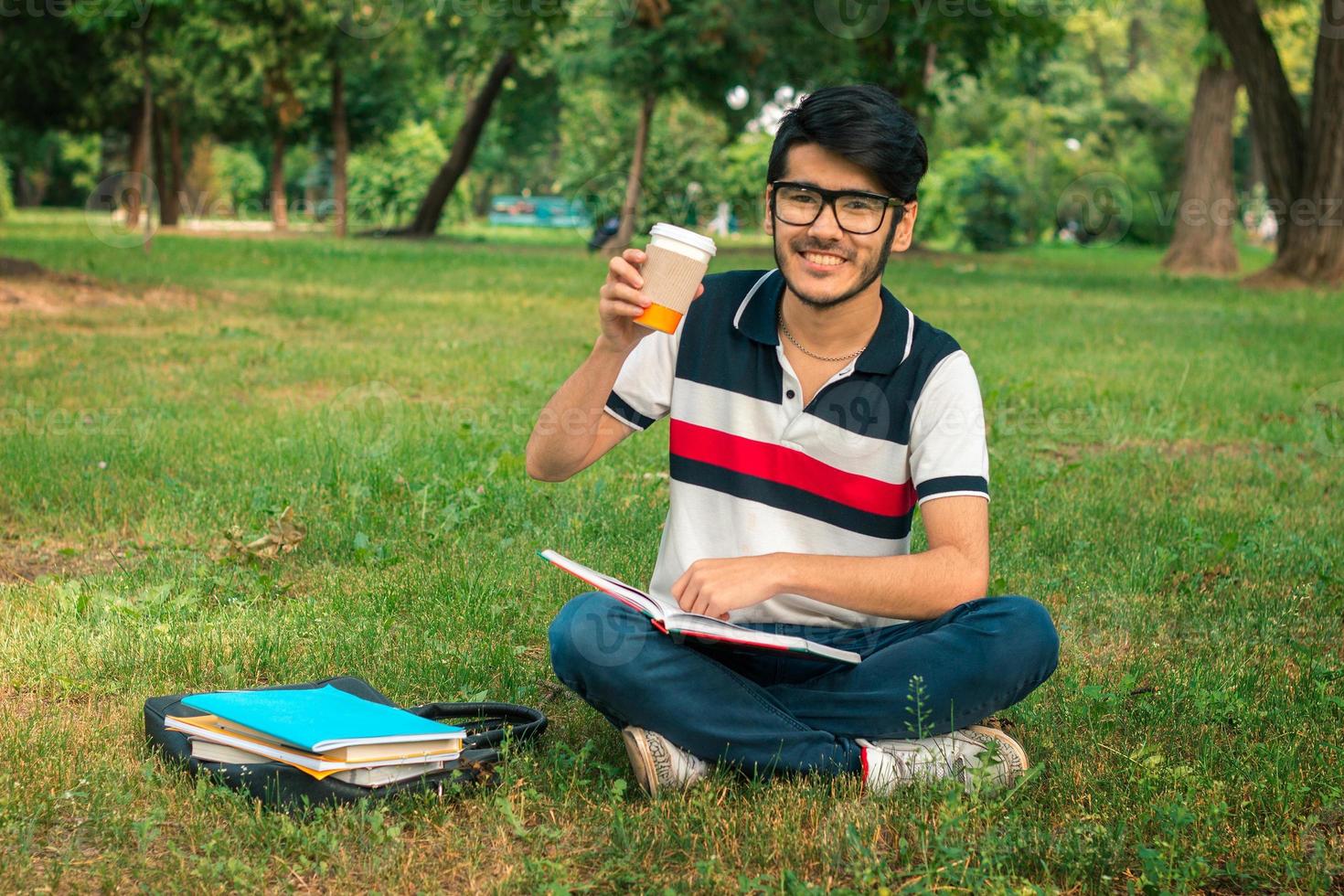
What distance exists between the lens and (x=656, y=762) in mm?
3344

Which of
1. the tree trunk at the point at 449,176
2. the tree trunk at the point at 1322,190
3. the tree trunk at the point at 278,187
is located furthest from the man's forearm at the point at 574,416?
the tree trunk at the point at 278,187

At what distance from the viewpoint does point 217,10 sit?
23.1 m

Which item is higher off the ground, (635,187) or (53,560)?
(635,187)

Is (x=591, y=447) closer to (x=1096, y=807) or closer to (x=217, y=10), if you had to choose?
(x=1096, y=807)

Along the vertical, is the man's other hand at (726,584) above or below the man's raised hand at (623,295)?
below

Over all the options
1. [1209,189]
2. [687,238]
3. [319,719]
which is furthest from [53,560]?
[1209,189]

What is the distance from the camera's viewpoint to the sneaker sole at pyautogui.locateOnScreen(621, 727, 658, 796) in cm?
333

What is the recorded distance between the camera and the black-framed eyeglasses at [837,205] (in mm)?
3352

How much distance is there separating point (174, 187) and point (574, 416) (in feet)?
124

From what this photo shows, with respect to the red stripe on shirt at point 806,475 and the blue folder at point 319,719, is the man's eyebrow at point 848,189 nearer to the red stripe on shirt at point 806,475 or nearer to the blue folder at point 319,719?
the red stripe on shirt at point 806,475

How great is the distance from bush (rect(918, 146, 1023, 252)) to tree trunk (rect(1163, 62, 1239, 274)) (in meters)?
9.52

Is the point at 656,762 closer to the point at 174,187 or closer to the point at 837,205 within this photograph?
the point at 837,205

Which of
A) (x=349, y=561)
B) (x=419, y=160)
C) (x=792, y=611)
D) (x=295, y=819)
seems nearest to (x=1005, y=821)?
(x=792, y=611)

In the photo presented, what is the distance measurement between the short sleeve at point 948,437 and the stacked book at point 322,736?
124 cm
